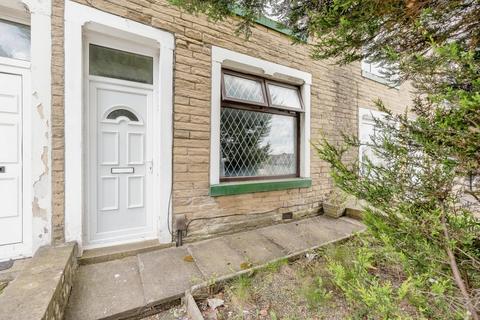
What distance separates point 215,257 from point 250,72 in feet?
8.98

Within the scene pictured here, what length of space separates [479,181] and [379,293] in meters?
0.79

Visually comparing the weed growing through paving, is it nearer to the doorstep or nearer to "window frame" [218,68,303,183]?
the doorstep

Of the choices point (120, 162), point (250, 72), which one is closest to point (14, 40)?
point (120, 162)

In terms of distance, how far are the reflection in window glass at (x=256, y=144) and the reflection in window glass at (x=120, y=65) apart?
115cm

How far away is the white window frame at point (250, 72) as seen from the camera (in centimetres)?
315

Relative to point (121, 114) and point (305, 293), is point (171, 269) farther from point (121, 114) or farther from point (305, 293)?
point (121, 114)

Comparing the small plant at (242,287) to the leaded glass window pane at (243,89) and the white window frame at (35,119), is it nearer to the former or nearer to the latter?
the white window frame at (35,119)

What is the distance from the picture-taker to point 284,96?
4023 millimetres

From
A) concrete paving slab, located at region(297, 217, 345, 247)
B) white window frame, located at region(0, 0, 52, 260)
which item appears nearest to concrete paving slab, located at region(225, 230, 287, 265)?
concrete paving slab, located at region(297, 217, 345, 247)

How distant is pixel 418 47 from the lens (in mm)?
1630

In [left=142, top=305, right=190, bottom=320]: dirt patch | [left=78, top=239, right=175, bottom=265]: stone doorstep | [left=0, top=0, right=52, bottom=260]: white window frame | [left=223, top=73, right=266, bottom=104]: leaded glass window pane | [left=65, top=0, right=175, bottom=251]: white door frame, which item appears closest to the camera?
[left=142, top=305, right=190, bottom=320]: dirt patch

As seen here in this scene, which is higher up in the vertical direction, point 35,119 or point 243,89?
point 243,89

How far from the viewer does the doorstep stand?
1.92m

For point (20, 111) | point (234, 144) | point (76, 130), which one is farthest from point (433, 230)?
point (20, 111)
